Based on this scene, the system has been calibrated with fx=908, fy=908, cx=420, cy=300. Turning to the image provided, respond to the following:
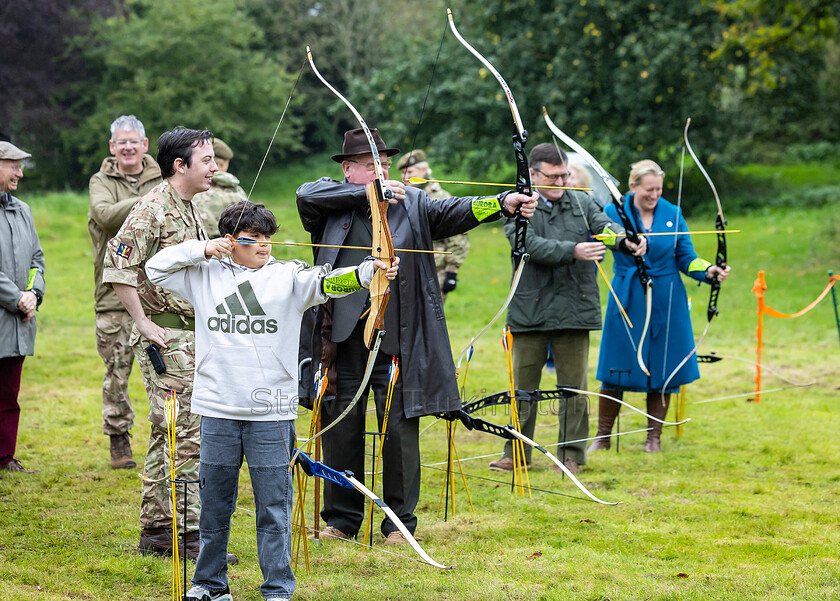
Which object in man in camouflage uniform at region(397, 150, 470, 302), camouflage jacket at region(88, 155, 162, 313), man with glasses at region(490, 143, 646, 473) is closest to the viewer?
camouflage jacket at region(88, 155, 162, 313)

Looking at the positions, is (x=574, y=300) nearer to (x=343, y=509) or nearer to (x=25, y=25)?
(x=343, y=509)

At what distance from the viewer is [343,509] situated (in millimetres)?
4152

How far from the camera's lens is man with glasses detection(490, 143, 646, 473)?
5.25m

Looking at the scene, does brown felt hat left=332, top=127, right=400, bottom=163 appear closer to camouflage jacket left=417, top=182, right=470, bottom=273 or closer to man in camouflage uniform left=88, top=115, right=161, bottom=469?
man in camouflage uniform left=88, top=115, right=161, bottom=469

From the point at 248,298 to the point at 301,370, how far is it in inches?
38.7

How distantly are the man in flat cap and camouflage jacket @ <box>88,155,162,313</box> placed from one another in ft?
1.28

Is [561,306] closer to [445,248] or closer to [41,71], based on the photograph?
[445,248]

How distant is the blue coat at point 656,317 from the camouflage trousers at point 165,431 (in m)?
3.01

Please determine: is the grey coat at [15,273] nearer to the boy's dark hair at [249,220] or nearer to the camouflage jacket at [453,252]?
the boy's dark hair at [249,220]

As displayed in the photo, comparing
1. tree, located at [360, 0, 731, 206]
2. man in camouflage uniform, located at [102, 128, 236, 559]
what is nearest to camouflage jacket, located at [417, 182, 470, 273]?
man in camouflage uniform, located at [102, 128, 236, 559]

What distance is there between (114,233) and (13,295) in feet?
2.16

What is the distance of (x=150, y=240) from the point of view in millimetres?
3600

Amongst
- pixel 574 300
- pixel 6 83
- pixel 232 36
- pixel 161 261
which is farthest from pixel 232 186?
pixel 232 36

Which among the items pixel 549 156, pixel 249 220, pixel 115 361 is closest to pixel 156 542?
pixel 249 220
